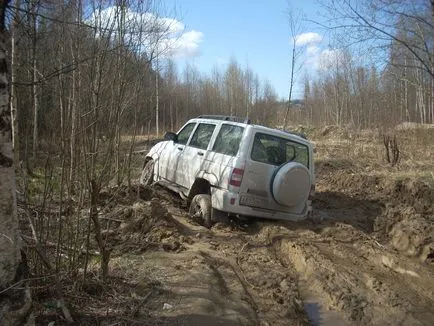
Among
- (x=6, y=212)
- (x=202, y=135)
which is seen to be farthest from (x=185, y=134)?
(x=6, y=212)

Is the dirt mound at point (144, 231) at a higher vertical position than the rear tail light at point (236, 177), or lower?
lower

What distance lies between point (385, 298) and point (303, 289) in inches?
36.7

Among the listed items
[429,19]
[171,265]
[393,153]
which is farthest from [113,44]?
[393,153]

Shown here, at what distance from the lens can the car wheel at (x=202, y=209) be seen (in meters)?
8.14

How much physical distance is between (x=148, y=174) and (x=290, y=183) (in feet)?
13.6

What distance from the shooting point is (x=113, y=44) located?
19.6ft

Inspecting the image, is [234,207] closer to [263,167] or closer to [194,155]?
[263,167]

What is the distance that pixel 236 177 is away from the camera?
769cm

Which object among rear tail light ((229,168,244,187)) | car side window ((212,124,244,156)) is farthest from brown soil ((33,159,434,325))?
car side window ((212,124,244,156))

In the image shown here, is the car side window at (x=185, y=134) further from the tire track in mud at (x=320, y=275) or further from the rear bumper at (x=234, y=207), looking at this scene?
the tire track in mud at (x=320, y=275)

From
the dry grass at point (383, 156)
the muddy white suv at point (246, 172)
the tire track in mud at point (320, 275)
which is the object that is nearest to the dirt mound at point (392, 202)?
the tire track in mud at point (320, 275)

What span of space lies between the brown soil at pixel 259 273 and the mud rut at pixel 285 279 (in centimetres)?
1

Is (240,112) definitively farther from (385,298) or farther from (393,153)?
(385,298)

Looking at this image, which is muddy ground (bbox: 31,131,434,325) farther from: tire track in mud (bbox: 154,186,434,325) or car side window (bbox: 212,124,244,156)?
car side window (bbox: 212,124,244,156)
